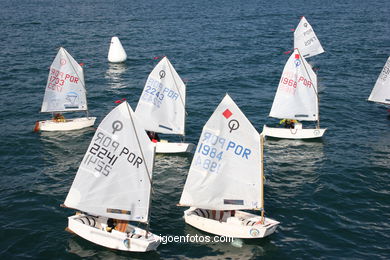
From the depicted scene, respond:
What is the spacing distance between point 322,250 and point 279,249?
2.92 meters

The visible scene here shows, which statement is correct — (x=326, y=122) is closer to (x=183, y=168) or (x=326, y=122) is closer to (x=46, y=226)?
(x=183, y=168)

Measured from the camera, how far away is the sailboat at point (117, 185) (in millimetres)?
30656

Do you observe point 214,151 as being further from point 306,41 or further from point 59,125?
point 306,41

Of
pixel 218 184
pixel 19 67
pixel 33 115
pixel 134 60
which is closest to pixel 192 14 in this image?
pixel 134 60

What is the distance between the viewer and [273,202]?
38188mm

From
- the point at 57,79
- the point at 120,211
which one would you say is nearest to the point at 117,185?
the point at 120,211

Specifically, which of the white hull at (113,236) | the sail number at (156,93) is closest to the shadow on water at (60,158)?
the white hull at (113,236)

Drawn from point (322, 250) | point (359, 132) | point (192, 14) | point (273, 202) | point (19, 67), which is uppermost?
point (192, 14)

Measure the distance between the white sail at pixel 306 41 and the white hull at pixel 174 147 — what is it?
134 feet

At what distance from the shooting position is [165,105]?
153 feet

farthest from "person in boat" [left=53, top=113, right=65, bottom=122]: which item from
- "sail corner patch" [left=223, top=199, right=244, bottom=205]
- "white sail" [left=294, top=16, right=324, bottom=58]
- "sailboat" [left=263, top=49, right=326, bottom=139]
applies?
"white sail" [left=294, top=16, right=324, bottom=58]

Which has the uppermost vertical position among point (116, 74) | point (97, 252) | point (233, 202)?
point (116, 74)

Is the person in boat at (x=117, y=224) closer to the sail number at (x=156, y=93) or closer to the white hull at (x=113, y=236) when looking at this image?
the white hull at (x=113, y=236)

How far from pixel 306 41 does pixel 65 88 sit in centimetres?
4356
